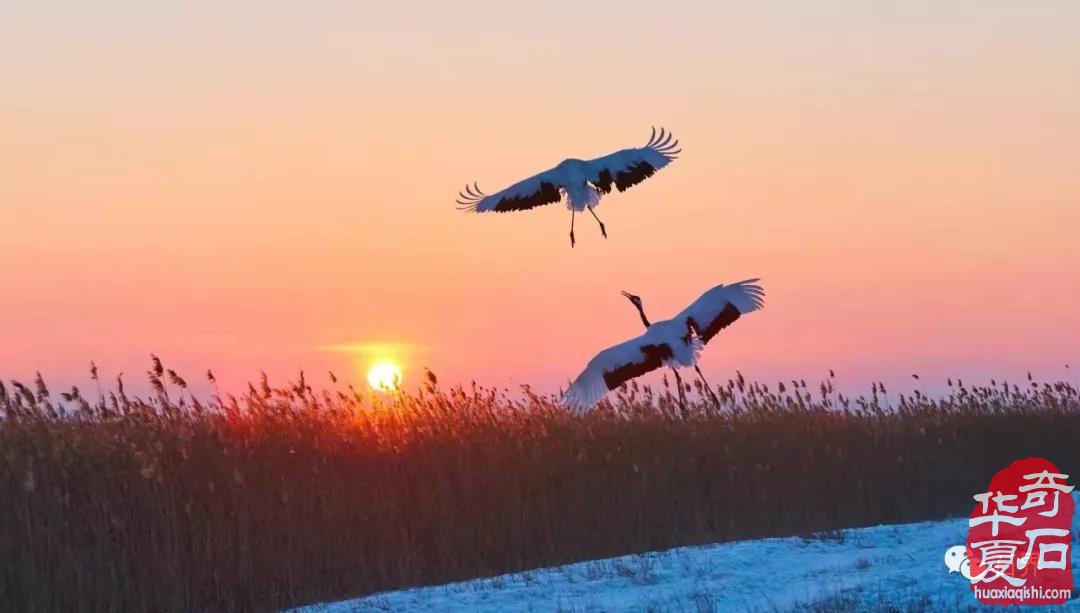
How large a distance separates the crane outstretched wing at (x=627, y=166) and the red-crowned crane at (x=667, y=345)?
→ 1.33 meters

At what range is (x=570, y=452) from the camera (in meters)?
9.90

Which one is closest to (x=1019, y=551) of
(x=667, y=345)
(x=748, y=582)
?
(x=748, y=582)

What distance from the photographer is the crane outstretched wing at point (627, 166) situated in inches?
418

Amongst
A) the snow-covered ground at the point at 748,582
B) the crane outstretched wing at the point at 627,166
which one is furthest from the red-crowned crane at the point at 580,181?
the snow-covered ground at the point at 748,582

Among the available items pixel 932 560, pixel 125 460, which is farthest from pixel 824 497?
pixel 125 460

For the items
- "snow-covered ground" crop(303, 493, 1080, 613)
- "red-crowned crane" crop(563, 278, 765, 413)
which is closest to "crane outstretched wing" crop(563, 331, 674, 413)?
"red-crowned crane" crop(563, 278, 765, 413)

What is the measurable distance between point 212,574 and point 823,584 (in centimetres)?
376

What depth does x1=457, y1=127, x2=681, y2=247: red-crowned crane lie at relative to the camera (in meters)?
10.5

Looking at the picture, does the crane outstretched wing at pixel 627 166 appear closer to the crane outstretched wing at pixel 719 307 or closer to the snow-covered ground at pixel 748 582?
the crane outstretched wing at pixel 719 307

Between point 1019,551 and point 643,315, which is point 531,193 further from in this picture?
point 1019,551

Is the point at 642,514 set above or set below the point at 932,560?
above

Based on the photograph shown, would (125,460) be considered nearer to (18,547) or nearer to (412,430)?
(18,547)

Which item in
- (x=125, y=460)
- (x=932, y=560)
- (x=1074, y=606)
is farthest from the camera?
(x=125, y=460)

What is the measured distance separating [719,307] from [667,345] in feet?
1.94
